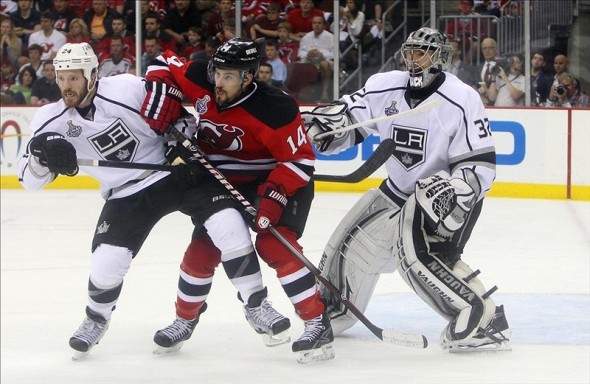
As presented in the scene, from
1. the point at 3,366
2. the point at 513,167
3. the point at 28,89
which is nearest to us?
the point at 3,366

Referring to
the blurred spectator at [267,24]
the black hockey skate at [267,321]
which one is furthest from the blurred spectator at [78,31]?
the black hockey skate at [267,321]

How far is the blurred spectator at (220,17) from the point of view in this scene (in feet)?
27.5

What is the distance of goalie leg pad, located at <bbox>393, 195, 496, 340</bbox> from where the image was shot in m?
3.87

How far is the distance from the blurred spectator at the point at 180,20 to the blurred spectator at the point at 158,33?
0.15 ft

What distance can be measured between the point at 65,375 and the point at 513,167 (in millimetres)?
4323

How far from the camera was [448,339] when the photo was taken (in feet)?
12.8

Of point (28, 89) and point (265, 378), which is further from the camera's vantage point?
point (28, 89)

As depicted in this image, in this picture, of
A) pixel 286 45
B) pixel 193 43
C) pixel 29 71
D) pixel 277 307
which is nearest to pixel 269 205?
pixel 277 307

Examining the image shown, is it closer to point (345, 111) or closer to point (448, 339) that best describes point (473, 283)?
point (448, 339)

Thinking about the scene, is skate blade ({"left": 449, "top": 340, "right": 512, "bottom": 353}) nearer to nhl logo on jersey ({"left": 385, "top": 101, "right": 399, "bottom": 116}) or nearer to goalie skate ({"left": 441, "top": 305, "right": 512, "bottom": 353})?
goalie skate ({"left": 441, "top": 305, "right": 512, "bottom": 353})

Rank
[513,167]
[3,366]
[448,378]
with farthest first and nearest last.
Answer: [513,167]
[3,366]
[448,378]

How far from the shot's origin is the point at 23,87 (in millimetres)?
8438

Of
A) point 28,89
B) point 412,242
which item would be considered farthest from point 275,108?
point 28,89

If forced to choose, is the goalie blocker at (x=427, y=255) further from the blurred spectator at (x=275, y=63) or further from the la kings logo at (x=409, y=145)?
the blurred spectator at (x=275, y=63)
